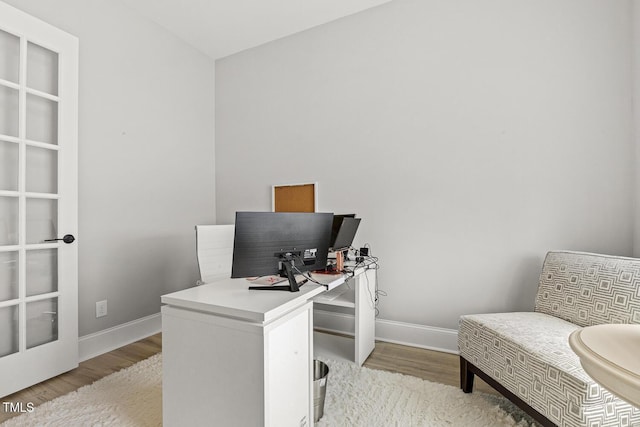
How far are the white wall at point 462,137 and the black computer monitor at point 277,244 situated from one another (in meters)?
1.13

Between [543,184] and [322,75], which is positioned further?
[322,75]

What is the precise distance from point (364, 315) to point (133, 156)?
2.42m

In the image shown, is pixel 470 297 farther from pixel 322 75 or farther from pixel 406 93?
pixel 322 75

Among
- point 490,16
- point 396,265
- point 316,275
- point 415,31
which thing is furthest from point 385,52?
point 316,275

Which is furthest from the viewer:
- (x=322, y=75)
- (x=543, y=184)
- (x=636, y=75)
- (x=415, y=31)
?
(x=322, y=75)

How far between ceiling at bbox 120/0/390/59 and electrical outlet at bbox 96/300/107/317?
2562 millimetres

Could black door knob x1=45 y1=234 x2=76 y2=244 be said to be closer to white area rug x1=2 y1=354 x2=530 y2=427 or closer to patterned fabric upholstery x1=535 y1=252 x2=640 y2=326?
white area rug x1=2 y1=354 x2=530 y2=427

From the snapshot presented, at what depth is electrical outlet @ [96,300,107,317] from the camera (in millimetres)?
2454

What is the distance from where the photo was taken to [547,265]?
2004 mm

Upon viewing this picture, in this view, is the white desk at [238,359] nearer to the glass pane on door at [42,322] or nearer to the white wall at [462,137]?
the glass pane on door at [42,322]

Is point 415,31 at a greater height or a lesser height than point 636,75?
greater

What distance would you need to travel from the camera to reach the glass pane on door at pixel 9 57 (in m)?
1.93

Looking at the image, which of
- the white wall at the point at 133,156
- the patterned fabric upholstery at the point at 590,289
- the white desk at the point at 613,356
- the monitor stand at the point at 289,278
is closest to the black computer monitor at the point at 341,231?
the monitor stand at the point at 289,278

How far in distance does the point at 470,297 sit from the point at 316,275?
4.29 feet
